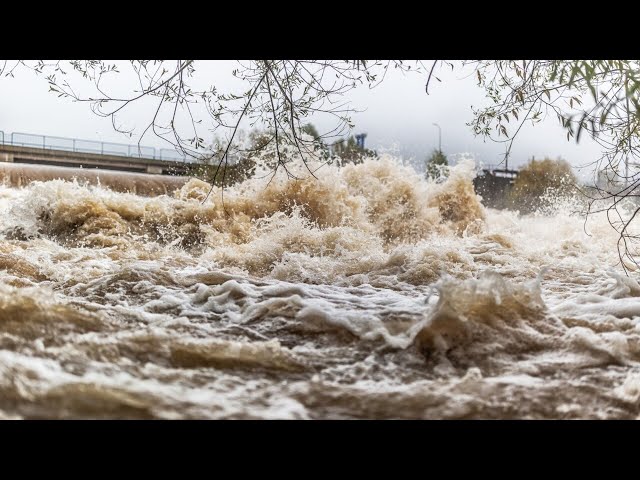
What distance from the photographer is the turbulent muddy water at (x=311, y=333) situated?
1.40 metres

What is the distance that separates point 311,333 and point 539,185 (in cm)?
564

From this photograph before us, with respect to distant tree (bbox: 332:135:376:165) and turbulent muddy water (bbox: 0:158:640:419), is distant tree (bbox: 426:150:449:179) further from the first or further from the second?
turbulent muddy water (bbox: 0:158:640:419)

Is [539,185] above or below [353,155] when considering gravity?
below

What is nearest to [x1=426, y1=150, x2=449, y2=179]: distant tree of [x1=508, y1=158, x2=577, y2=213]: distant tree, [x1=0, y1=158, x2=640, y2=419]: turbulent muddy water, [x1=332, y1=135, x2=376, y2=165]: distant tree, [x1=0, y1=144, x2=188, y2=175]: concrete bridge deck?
[x1=332, y1=135, x2=376, y2=165]: distant tree

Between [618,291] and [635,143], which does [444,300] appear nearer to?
[618,291]

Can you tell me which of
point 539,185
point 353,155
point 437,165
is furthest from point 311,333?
point 539,185

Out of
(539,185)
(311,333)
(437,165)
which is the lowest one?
(311,333)

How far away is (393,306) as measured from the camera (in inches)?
97.3

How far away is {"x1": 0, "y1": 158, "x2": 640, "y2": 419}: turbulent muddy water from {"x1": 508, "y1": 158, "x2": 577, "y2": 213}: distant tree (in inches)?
97.1

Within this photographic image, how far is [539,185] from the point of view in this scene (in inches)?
275

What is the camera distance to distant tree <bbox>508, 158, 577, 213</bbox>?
6.77 metres

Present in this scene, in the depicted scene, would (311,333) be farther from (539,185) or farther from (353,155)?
(539,185)
